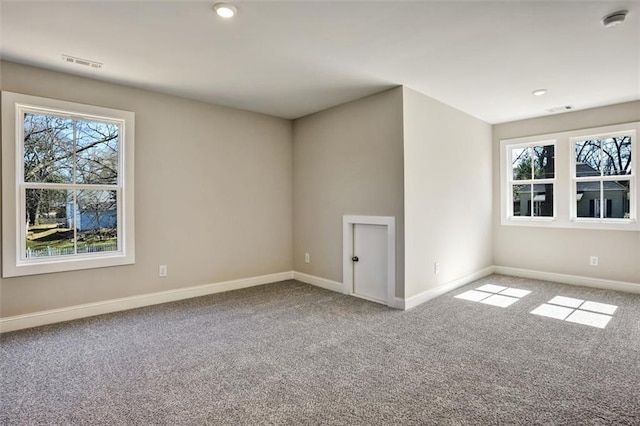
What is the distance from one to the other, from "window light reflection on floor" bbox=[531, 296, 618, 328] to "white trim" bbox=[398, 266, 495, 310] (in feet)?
3.40

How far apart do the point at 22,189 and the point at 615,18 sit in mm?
5228

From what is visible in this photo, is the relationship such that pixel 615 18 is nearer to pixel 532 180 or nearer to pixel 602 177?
pixel 602 177

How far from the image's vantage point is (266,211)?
5105 mm

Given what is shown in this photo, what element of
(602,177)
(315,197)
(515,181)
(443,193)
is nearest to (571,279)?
(602,177)

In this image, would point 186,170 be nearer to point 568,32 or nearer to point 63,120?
point 63,120

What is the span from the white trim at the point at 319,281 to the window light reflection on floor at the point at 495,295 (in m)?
→ 1.57

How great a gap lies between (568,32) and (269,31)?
2378 mm

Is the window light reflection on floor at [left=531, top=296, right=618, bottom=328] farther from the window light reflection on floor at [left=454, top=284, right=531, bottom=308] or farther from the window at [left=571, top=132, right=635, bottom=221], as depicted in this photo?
the window at [left=571, top=132, right=635, bottom=221]

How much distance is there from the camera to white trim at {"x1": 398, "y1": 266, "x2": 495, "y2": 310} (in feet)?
12.8

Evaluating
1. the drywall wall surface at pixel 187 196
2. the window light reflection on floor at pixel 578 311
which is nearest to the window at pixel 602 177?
the window light reflection on floor at pixel 578 311

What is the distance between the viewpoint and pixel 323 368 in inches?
96.9

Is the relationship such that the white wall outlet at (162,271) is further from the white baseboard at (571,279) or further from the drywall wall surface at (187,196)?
the white baseboard at (571,279)

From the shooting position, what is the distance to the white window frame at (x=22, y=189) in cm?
313

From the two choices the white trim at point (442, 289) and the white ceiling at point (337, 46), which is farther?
the white trim at point (442, 289)
